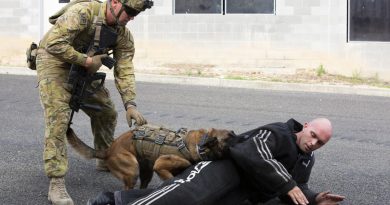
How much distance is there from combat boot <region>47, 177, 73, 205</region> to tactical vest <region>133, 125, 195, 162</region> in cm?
67

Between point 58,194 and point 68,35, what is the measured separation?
121 cm

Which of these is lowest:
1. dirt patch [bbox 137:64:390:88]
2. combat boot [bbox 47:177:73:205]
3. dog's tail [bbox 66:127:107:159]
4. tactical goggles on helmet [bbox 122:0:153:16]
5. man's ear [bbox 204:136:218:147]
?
combat boot [bbox 47:177:73:205]

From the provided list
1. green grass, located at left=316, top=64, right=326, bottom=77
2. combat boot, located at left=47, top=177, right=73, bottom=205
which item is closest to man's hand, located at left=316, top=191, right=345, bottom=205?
combat boot, located at left=47, top=177, right=73, bottom=205

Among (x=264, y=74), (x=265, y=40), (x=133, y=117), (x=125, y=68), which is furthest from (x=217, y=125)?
(x=265, y=40)

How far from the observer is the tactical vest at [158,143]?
15.0 ft

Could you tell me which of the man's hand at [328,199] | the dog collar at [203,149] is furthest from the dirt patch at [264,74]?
the dog collar at [203,149]

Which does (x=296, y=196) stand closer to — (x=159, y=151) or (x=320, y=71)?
(x=159, y=151)

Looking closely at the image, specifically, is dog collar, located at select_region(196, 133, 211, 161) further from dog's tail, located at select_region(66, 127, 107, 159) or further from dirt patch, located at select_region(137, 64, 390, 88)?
dirt patch, located at select_region(137, 64, 390, 88)

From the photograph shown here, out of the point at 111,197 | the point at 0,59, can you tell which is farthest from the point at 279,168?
the point at 0,59

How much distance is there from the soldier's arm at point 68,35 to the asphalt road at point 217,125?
3.80ft

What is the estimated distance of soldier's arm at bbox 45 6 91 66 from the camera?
189 inches

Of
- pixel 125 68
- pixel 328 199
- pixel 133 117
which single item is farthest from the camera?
pixel 125 68

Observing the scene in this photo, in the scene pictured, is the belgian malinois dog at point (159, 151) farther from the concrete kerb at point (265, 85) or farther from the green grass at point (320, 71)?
the green grass at point (320, 71)

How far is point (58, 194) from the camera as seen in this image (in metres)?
4.89
